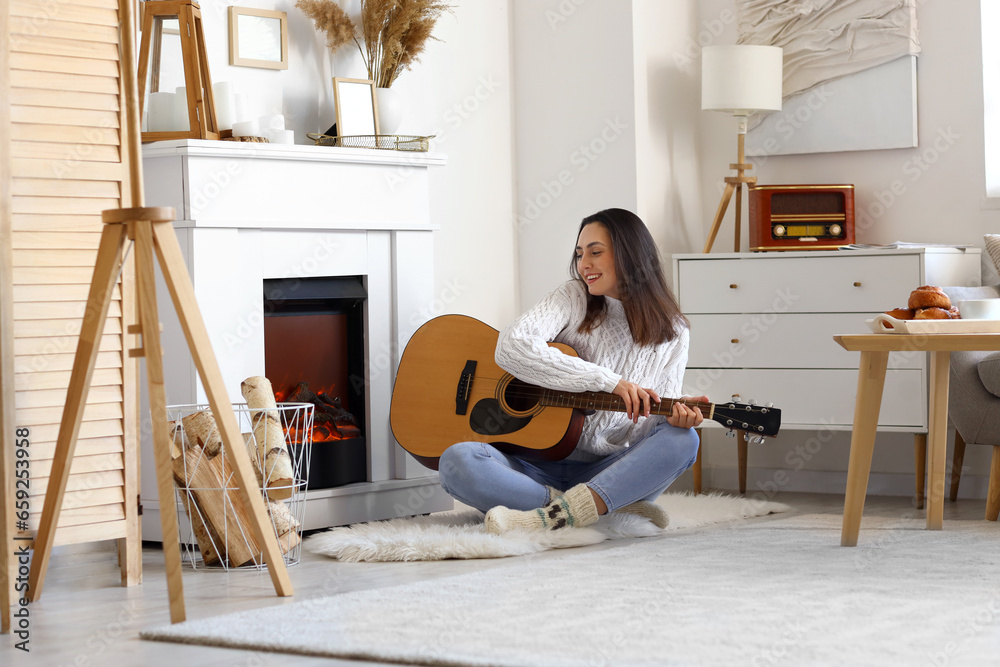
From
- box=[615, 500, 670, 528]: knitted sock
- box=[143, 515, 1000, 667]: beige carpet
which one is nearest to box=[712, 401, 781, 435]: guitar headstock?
box=[143, 515, 1000, 667]: beige carpet

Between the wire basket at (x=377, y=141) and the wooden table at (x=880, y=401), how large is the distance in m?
1.44

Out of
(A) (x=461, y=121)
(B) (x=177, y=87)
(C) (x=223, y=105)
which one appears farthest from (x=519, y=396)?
(A) (x=461, y=121)

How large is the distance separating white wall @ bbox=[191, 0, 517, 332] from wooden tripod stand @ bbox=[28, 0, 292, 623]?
5.15ft

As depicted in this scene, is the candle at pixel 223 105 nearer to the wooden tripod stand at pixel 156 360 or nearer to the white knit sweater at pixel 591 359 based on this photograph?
the white knit sweater at pixel 591 359

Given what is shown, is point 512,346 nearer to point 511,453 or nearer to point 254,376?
point 511,453

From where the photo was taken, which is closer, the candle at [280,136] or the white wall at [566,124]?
the candle at [280,136]

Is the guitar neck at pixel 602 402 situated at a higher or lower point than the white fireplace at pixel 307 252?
lower

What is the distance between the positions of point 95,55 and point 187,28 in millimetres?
618

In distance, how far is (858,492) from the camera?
279 centimetres

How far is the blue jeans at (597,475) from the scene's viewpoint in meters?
2.97

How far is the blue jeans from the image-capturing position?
2975 millimetres

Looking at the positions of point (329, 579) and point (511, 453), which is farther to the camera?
point (511, 453)

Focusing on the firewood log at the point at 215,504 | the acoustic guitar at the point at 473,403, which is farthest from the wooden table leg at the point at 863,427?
the firewood log at the point at 215,504

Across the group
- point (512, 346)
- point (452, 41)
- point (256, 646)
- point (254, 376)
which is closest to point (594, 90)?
point (452, 41)
